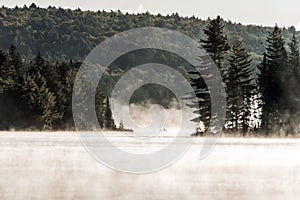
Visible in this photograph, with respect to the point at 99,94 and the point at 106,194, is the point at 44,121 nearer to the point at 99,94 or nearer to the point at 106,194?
the point at 99,94

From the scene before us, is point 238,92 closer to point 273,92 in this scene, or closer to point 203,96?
point 273,92

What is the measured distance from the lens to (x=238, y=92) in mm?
61594

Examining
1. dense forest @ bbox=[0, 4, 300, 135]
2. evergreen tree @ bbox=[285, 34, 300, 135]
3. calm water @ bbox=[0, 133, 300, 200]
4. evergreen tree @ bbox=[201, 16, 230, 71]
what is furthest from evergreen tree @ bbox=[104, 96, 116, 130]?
calm water @ bbox=[0, 133, 300, 200]

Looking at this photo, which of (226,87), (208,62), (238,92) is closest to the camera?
(208,62)

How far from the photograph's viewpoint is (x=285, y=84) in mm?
62469

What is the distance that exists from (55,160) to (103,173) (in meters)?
2.85

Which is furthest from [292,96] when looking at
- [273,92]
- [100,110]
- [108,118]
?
[108,118]

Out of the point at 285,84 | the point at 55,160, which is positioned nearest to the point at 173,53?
the point at 285,84

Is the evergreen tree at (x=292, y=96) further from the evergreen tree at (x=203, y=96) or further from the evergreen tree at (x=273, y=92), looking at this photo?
the evergreen tree at (x=203, y=96)

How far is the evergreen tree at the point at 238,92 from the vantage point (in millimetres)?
59019

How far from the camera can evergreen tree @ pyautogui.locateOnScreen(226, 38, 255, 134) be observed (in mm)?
59019

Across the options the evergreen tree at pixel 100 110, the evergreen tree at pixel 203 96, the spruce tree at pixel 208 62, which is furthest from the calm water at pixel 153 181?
the evergreen tree at pixel 100 110

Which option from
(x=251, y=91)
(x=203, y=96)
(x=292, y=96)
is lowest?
(x=203, y=96)

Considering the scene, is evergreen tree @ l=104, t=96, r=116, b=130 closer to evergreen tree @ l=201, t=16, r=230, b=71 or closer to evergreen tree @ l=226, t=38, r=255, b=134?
evergreen tree @ l=226, t=38, r=255, b=134
